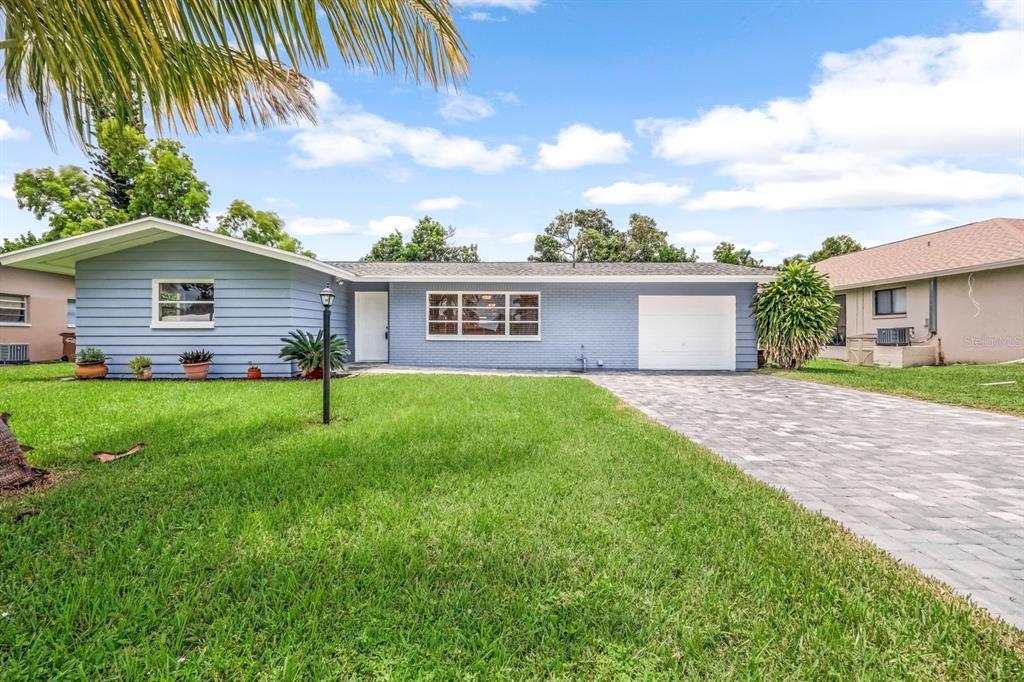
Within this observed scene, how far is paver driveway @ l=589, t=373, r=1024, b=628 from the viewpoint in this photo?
2.57 m

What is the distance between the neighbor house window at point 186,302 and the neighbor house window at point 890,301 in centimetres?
2103

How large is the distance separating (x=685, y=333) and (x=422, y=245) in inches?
1099

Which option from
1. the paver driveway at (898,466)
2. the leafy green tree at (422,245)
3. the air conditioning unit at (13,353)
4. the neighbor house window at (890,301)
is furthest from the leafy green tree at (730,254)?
the air conditioning unit at (13,353)

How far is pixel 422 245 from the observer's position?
3772cm

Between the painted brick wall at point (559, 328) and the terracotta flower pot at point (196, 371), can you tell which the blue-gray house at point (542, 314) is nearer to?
the painted brick wall at point (559, 328)

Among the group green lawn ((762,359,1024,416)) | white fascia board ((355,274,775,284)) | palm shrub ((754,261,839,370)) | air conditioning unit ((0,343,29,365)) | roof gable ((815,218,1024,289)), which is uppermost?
roof gable ((815,218,1024,289))

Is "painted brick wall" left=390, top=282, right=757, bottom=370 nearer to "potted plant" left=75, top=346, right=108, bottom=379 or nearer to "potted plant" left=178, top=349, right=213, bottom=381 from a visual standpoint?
"potted plant" left=178, top=349, right=213, bottom=381

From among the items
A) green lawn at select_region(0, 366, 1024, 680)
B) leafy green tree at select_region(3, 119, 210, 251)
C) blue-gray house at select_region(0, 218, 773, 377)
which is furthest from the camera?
leafy green tree at select_region(3, 119, 210, 251)

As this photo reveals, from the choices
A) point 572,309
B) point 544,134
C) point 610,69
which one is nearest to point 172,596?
point 572,309

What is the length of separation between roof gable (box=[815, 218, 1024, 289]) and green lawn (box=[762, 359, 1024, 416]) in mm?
3497

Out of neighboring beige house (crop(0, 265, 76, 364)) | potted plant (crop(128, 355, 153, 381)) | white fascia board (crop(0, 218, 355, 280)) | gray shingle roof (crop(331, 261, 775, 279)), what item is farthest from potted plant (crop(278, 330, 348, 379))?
neighboring beige house (crop(0, 265, 76, 364))

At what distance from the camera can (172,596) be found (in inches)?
82.1

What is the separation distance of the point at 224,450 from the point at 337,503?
6.75 ft

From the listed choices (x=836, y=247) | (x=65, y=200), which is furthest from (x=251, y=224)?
(x=836, y=247)
